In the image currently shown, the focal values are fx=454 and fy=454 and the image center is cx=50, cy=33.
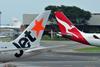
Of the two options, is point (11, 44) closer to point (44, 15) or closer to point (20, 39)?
point (20, 39)

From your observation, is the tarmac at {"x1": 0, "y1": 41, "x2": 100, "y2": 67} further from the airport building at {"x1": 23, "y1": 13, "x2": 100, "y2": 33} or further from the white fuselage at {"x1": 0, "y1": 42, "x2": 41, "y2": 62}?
the airport building at {"x1": 23, "y1": 13, "x2": 100, "y2": 33}

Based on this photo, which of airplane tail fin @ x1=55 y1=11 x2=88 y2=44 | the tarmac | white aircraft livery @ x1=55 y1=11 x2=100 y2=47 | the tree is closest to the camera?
the tarmac

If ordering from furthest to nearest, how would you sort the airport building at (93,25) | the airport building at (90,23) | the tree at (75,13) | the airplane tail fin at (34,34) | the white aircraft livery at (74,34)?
the tree at (75,13)
the airport building at (90,23)
the airport building at (93,25)
the white aircraft livery at (74,34)
the airplane tail fin at (34,34)

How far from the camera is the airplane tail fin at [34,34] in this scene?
87.9 ft

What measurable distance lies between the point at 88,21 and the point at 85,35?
7169cm

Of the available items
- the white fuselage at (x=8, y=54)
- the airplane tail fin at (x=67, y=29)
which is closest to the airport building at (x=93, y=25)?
the airplane tail fin at (x=67, y=29)

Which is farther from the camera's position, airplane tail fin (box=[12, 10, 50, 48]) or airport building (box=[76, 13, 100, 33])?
airport building (box=[76, 13, 100, 33])

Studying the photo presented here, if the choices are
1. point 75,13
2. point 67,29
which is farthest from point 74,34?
point 75,13

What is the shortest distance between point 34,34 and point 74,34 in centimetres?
2797

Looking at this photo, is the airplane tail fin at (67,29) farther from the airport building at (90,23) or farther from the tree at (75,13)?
the tree at (75,13)

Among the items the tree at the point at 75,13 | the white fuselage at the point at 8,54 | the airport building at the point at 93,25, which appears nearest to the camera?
the white fuselage at the point at 8,54

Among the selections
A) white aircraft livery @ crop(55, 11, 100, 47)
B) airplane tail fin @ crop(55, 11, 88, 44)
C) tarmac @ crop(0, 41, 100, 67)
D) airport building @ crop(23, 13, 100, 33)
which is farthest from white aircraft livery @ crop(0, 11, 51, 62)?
airport building @ crop(23, 13, 100, 33)

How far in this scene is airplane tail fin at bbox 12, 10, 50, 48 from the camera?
26.8 metres

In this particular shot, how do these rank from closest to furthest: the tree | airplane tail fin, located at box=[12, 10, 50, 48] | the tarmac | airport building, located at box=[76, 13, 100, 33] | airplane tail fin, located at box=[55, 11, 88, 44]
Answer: airplane tail fin, located at box=[12, 10, 50, 48], the tarmac, airplane tail fin, located at box=[55, 11, 88, 44], airport building, located at box=[76, 13, 100, 33], the tree
